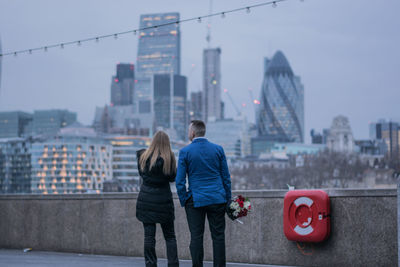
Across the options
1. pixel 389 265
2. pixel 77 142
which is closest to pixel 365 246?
pixel 389 265

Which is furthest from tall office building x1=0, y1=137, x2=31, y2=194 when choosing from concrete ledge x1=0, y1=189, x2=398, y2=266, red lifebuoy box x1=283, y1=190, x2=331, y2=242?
red lifebuoy box x1=283, y1=190, x2=331, y2=242

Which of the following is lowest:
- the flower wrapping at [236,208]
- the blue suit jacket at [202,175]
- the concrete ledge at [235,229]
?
the concrete ledge at [235,229]

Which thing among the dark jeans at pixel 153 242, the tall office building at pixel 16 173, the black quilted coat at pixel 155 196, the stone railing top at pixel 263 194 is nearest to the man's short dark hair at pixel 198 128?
the black quilted coat at pixel 155 196

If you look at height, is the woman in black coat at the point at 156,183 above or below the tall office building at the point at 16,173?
above

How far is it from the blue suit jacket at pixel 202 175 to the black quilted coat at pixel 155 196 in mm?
300

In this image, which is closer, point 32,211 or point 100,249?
point 100,249

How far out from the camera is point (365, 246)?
27.9ft

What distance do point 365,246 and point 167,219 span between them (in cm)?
297

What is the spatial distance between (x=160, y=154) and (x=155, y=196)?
0.50 meters

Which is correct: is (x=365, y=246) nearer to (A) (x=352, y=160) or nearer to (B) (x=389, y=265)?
(B) (x=389, y=265)

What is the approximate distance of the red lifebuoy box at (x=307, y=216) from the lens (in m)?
8.70

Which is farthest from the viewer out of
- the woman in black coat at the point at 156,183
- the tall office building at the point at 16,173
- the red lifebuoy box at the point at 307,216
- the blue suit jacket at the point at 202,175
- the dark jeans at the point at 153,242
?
the tall office building at the point at 16,173

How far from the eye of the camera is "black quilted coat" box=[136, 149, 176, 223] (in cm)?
724

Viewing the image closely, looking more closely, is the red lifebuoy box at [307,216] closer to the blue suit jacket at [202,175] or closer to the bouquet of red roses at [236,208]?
the bouquet of red roses at [236,208]
